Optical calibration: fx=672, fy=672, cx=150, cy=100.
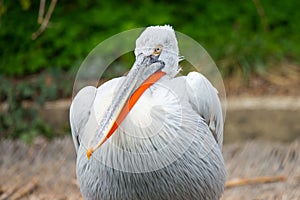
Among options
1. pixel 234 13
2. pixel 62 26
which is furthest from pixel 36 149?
pixel 234 13

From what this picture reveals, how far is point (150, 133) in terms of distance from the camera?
12.1 ft

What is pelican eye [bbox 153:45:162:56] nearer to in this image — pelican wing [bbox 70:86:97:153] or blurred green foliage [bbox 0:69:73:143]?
pelican wing [bbox 70:86:97:153]

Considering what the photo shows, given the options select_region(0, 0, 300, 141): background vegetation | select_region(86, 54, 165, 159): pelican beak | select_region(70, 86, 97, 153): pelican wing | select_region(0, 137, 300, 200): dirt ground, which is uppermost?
select_region(86, 54, 165, 159): pelican beak

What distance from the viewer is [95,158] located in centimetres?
381

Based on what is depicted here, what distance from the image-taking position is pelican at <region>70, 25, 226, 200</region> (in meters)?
3.62

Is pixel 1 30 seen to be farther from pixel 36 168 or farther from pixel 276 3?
pixel 276 3

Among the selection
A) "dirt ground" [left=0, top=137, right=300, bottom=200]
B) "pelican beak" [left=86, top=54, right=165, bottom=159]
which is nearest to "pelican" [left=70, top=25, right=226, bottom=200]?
"pelican beak" [left=86, top=54, right=165, bottom=159]

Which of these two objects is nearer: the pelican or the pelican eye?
the pelican

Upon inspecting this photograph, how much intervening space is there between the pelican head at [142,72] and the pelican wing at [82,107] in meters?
0.46

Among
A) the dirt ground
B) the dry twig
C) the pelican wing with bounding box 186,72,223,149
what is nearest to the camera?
the pelican wing with bounding box 186,72,223,149

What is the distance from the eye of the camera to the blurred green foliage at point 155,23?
7.86 m

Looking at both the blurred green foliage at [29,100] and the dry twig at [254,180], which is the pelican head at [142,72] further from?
the blurred green foliage at [29,100]

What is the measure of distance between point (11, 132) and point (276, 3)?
3623 millimetres

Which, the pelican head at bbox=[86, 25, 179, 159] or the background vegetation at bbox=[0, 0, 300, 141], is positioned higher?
the pelican head at bbox=[86, 25, 179, 159]
